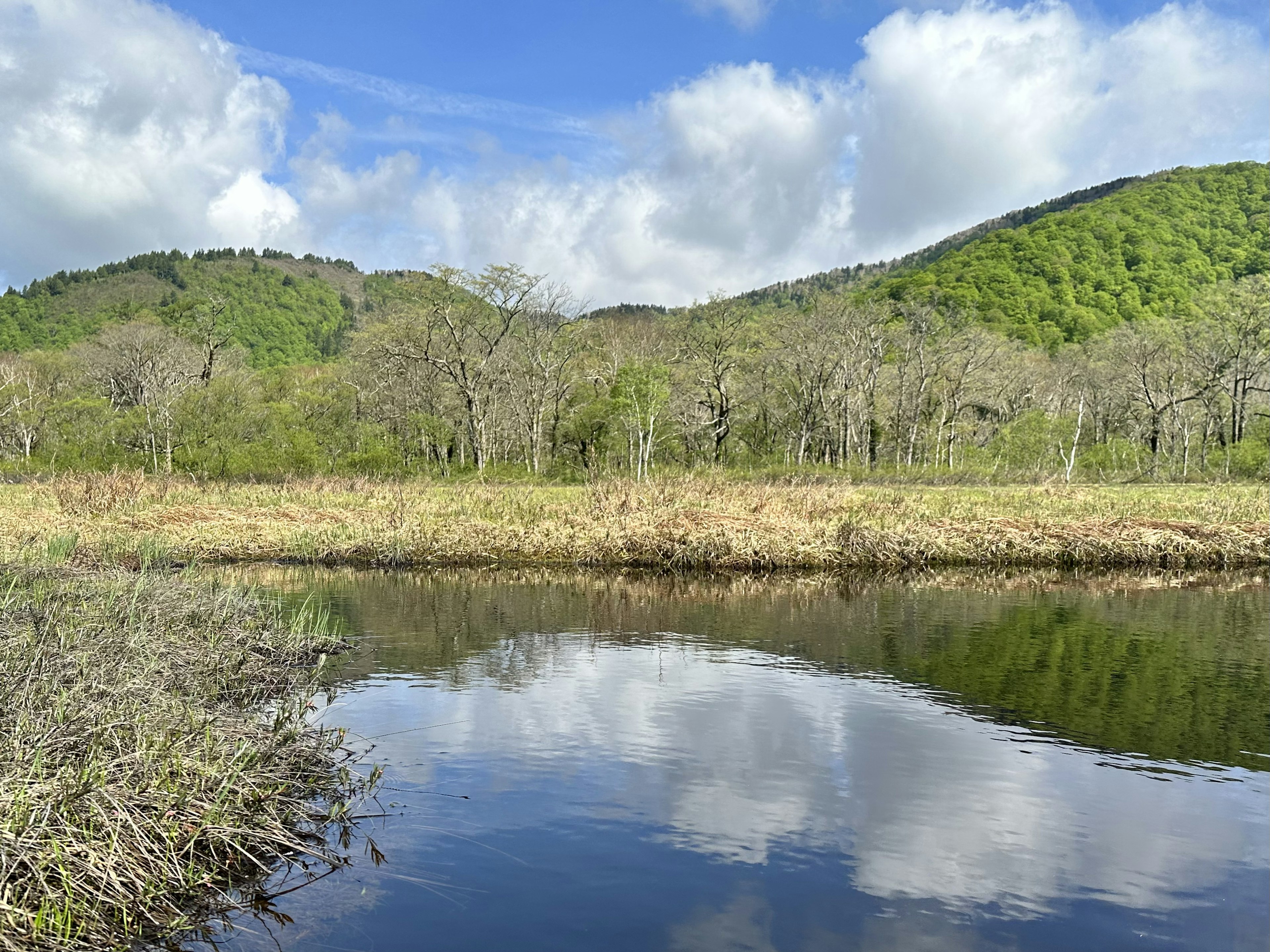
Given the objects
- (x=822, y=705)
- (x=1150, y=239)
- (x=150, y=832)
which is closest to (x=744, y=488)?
(x=822, y=705)

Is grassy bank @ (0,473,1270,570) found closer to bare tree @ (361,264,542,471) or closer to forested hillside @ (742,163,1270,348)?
bare tree @ (361,264,542,471)

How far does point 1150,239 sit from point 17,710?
12222 centimetres

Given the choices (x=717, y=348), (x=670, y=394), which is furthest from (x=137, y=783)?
(x=717, y=348)

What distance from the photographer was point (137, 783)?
597cm

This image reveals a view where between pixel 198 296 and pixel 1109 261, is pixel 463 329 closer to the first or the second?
pixel 198 296

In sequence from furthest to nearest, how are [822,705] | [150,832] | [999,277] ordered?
[999,277], [822,705], [150,832]

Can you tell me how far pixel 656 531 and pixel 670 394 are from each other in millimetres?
36176

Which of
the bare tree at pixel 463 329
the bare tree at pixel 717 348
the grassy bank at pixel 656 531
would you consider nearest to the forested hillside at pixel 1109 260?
the bare tree at pixel 717 348

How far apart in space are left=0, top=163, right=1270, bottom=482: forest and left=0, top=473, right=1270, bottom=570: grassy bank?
15.7m

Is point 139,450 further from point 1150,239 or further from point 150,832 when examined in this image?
point 1150,239

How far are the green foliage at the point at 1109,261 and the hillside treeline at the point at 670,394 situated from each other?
73.5ft

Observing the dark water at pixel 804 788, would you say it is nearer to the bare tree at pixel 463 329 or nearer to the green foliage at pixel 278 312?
the bare tree at pixel 463 329

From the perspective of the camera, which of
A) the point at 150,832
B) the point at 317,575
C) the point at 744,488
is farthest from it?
the point at 744,488

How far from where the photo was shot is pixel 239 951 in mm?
5336
